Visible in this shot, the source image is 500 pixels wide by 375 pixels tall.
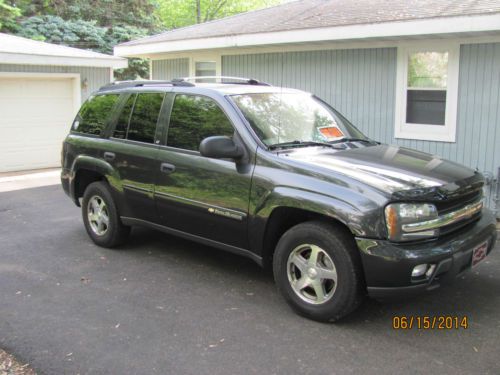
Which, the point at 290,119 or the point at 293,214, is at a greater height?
the point at 290,119

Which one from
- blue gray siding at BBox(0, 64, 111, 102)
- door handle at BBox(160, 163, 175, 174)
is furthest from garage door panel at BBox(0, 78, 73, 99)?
door handle at BBox(160, 163, 175, 174)

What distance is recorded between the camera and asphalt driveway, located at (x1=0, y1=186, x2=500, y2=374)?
12.0ft

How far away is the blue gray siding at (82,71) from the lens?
12219 mm

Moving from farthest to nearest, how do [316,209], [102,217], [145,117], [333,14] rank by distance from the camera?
[333,14], [102,217], [145,117], [316,209]

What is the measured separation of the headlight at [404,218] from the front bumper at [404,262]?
6 centimetres

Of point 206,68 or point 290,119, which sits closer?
point 290,119

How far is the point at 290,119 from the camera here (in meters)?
5.11

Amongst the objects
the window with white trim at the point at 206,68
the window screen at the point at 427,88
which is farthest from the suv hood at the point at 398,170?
the window with white trim at the point at 206,68

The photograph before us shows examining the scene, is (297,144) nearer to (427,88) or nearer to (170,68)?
(427,88)

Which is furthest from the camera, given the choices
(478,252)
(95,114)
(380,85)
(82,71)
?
(82,71)

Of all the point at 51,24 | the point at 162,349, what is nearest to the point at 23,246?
the point at 162,349

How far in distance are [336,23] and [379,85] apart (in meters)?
1.21

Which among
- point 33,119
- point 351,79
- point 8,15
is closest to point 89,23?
point 8,15

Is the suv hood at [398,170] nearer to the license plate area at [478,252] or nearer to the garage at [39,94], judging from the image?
the license plate area at [478,252]
